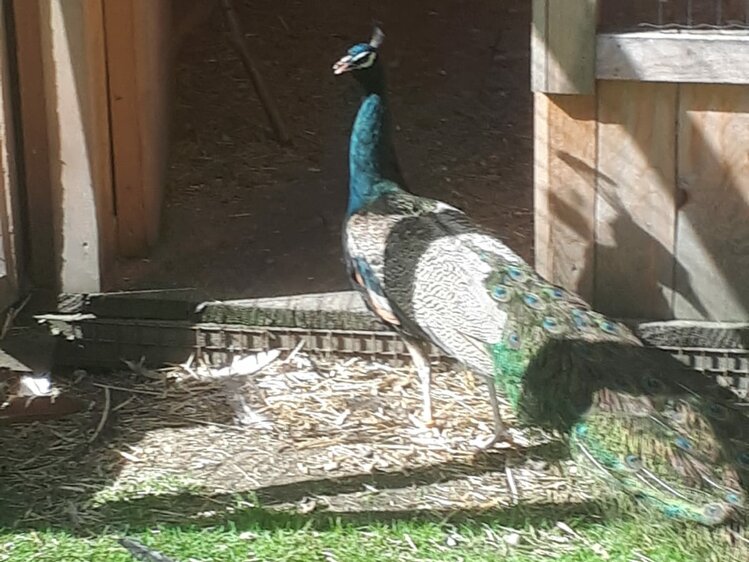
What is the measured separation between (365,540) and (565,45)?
4.84 feet

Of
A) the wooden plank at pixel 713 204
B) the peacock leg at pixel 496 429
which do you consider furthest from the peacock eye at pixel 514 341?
the wooden plank at pixel 713 204

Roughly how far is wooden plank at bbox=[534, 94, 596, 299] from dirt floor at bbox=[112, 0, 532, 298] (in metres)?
0.62

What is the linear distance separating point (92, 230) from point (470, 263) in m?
1.27

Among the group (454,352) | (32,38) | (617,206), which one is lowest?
(454,352)

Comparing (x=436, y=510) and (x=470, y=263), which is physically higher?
(x=470, y=263)

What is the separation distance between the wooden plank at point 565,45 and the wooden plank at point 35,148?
1.52m

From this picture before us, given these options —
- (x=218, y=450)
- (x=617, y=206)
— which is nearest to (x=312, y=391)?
(x=218, y=450)

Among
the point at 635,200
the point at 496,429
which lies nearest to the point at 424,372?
the point at 496,429

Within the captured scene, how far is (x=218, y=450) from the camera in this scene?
3.81 meters

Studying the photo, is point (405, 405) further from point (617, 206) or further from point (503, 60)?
point (503, 60)

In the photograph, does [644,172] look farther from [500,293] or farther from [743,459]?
[743,459]

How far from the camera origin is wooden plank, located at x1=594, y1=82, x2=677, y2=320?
385 cm

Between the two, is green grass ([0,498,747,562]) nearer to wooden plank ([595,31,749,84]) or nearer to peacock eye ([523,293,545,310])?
peacock eye ([523,293,545,310])

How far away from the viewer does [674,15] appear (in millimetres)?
3932
